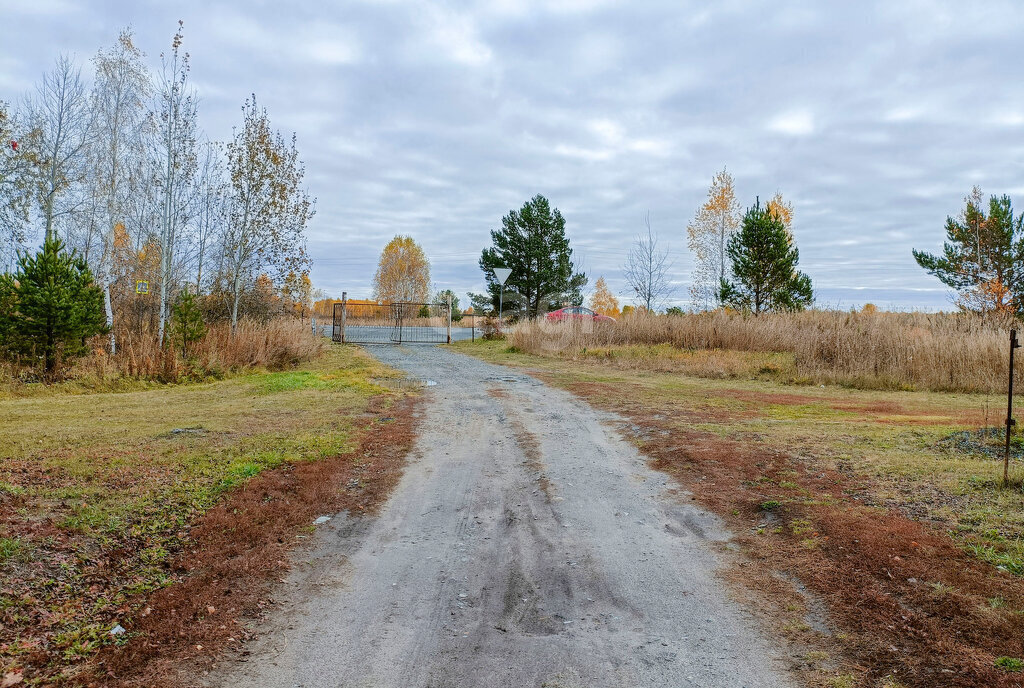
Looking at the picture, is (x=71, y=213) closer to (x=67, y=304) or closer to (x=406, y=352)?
(x=67, y=304)

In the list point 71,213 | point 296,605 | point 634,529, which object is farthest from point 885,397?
point 71,213

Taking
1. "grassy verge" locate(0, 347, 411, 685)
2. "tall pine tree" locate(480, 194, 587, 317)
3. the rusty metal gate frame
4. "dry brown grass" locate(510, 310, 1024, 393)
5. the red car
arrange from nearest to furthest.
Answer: "grassy verge" locate(0, 347, 411, 685) → "dry brown grass" locate(510, 310, 1024, 393) → the red car → the rusty metal gate frame → "tall pine tree" locate(480, 194, 587, 317)

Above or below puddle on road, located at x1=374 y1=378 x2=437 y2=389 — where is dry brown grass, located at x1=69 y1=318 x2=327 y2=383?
above

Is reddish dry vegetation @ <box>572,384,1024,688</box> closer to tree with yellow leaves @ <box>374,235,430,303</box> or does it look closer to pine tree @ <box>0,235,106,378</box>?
pine tree @ <box>0,235,106,378</box>

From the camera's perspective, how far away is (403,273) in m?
54.0

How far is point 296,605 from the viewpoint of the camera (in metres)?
3.48

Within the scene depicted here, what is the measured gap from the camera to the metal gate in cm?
2614

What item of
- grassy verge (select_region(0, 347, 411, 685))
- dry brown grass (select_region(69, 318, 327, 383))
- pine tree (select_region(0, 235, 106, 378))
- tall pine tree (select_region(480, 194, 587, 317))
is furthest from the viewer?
tall pine tree (select_region(480, 194, 587, 317))

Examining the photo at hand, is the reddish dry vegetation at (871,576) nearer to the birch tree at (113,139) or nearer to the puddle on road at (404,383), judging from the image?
the puddle on road at (404,383)

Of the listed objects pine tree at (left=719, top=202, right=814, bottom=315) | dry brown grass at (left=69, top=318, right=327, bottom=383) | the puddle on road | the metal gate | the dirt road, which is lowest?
the dirt road

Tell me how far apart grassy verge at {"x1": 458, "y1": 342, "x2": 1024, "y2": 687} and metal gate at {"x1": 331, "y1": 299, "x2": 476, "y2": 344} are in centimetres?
1836

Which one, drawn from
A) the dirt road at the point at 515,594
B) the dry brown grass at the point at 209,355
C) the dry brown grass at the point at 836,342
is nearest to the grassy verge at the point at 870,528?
the dirt road at the point at 515,594

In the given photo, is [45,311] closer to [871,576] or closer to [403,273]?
[871,576]

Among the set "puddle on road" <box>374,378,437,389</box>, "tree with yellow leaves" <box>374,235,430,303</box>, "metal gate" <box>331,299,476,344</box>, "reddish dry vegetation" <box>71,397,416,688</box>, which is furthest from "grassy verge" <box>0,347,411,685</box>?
"tree with yellow leaves" <box>374,235,430,303</box>
